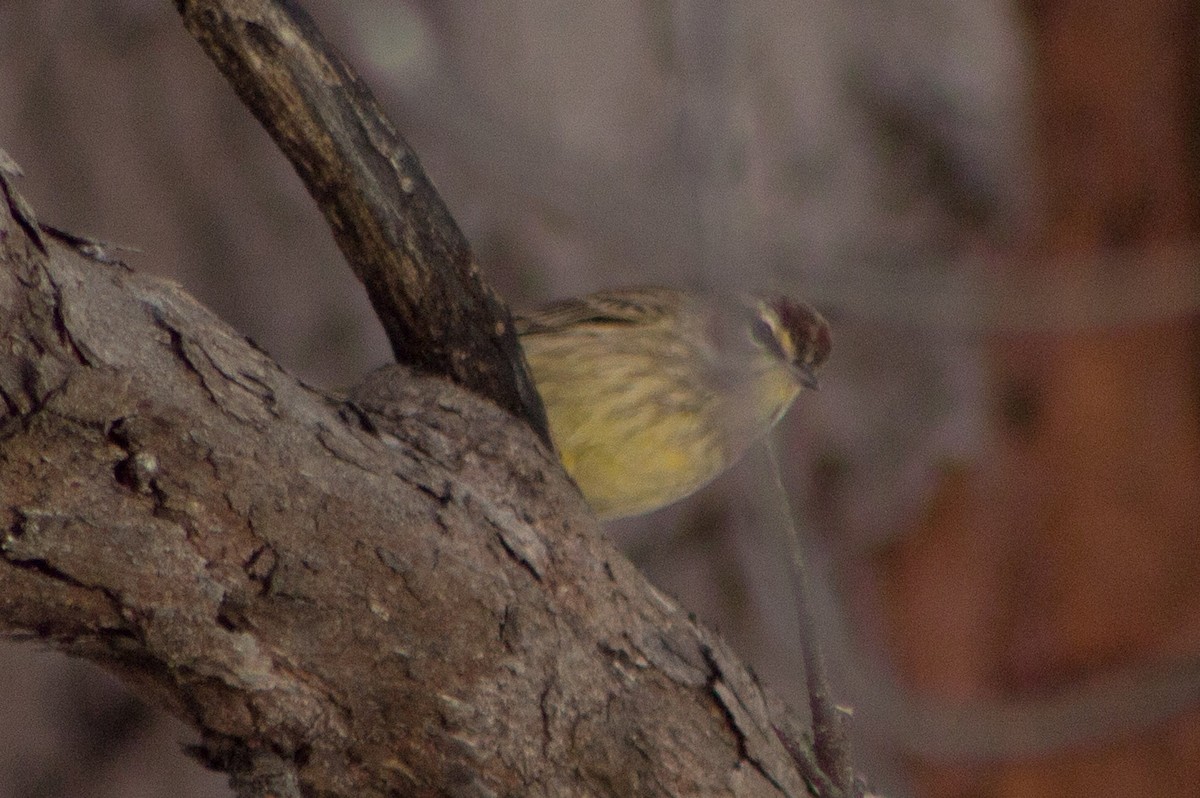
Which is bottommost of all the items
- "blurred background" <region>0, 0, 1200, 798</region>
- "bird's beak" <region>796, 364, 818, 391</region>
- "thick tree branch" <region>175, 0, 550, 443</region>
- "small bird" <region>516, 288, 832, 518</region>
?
"thick tree branch" <region>175, 0, 550, 443</region>

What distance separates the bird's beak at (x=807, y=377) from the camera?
255cm

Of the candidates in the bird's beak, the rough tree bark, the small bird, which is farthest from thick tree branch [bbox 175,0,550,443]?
the bird's beak

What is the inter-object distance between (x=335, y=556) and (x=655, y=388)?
1.25m

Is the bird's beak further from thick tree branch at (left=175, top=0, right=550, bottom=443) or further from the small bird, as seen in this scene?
thick tree branch at (left=175, top=0, right=550, bottom=443)

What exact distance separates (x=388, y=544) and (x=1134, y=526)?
11.3ft

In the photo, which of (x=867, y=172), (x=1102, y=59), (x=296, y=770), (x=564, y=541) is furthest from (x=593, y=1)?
(x=296, y=770)

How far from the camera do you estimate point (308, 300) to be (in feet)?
11.3

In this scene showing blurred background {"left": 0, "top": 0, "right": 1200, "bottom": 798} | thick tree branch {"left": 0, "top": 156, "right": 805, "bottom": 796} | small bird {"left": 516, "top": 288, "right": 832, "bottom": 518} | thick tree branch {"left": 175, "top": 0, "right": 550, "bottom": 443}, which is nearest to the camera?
thick tree branch {"left": 0, "top": 156, "right": 805, "bottom": 796}

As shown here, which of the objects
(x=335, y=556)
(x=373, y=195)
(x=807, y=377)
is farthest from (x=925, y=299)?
(x=335, y=556)

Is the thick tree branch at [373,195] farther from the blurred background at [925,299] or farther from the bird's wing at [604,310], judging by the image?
the blurred background at [925,299]

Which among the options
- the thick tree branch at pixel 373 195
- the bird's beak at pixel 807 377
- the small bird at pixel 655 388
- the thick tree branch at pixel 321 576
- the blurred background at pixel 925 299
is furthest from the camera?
the blurred background at pixel 925 299

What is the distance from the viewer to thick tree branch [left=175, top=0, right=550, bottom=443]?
1448 mm

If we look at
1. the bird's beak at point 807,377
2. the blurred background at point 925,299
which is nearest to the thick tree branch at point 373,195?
the bird's beak at point 807,377

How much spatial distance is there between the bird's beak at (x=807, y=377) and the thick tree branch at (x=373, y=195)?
0.94 meters
